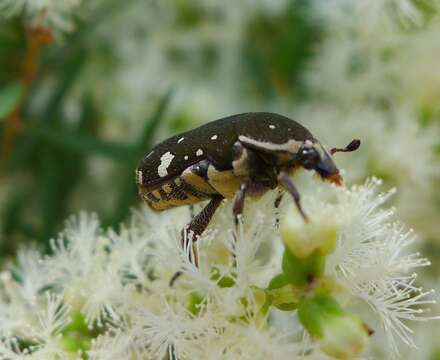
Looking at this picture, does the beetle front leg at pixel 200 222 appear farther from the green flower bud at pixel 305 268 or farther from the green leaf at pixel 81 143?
the green leaf at pixel 81 143

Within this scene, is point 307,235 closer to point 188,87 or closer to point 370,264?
point 370,264

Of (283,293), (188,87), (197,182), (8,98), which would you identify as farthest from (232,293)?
(188,87)

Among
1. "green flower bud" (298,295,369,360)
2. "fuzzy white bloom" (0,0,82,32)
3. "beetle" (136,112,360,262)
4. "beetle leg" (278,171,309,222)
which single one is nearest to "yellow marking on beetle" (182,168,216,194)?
"beetle" (136,112,360,262)

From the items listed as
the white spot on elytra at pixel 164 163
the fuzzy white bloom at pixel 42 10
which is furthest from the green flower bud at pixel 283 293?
the fuzzy white bloom at pixel 42 10

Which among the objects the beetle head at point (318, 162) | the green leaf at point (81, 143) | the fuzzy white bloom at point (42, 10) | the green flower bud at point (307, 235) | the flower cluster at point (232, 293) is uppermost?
the fuzzy white bloom at point (42, 10)

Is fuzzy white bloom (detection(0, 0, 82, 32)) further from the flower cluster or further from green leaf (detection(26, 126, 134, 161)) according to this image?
the flower cluster

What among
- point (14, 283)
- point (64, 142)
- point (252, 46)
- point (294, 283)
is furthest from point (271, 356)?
point (252, 46)

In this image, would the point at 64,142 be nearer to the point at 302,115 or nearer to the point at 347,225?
the point at 302,115
